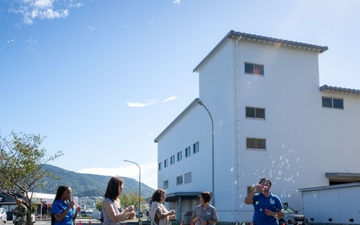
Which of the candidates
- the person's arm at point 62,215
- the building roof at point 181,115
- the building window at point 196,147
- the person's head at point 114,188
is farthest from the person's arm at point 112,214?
the building window at point 196,147

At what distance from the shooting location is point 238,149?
34.0m

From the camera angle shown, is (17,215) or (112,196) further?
(17,215)

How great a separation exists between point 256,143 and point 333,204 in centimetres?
802

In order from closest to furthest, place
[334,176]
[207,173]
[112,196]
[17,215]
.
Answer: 1. [112,196]
2. [17,215]
3. [334,176]
4. [207,173]

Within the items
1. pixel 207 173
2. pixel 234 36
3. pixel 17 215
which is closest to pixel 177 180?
pixel 207 173

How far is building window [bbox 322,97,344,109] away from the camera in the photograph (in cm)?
3803

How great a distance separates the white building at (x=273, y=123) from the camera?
34.3 m

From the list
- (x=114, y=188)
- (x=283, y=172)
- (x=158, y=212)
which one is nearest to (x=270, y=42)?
(x=283, y=172)

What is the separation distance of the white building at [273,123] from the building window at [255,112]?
80mm

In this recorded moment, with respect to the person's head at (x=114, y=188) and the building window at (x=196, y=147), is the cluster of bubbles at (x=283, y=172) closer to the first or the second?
the building window at (x=196, y=147)

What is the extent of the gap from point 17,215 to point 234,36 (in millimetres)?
23397

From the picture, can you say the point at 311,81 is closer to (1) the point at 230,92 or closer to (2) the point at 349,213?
(1) the point at 230,92

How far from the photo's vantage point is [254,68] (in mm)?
35812

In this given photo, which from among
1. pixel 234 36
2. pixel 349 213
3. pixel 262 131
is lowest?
pixel 349 213
